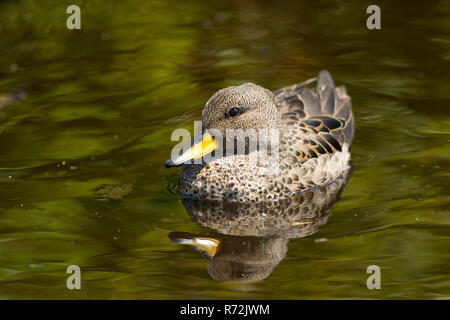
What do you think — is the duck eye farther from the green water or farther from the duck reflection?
the green water

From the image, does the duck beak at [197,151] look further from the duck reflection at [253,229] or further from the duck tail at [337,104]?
the duck tail at [337,104]

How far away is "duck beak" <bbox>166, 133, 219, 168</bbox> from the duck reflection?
0.44 m

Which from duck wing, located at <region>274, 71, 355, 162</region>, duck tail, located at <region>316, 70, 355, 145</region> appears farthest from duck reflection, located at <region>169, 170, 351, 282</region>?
duck tail, located at <region>316, 70, 355, 145</region>

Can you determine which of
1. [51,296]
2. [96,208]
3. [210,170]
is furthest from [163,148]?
[51,296]

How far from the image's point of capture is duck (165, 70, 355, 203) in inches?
309

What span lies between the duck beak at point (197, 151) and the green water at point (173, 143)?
16.2 inches

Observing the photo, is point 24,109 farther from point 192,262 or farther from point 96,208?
point 192,262

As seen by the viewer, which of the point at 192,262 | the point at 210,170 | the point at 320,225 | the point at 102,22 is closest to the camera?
the point at 192,262

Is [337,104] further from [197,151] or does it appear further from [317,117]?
[197,151]

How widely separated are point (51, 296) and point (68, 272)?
35cm

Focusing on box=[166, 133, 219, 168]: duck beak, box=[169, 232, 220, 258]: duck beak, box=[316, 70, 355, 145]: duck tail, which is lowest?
box=[169, 232, 220, 258]: duck beak

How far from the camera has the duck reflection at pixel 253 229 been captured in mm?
6574

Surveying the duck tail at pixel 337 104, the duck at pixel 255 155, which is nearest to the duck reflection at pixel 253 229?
the duck at pixel 255 155

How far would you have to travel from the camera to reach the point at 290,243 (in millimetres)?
Answer: 6898
